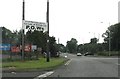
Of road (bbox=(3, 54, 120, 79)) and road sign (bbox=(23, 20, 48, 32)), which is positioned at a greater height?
road sign (bbox=(23, 20, 48, 32))

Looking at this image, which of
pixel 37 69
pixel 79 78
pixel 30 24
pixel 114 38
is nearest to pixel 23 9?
pixel 30 24

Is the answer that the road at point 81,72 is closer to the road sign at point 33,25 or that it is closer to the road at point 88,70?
the road at point 88,70

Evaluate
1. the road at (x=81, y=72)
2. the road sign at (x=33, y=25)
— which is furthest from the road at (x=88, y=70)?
the road sign at (x=33, y=25)

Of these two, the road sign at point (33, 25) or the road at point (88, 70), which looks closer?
the road at point (88, 70)

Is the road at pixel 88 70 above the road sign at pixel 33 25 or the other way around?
the other way around

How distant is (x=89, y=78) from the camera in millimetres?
19062

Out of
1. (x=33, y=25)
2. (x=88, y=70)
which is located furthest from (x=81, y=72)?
(x=33, y=25)

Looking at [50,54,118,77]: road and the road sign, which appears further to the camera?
the road sign

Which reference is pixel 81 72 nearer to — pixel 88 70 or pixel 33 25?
pixel 88 70

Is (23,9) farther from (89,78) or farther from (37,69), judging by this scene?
(89,78)

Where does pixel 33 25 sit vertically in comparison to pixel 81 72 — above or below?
above

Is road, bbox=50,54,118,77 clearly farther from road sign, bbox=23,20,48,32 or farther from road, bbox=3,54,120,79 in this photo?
road sign, bbox=23,20,48,32

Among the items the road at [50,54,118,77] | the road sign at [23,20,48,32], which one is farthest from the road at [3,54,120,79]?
the road sign at [23,20,48,32]

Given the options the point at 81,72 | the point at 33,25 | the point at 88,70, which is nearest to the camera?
the point at 81,72
